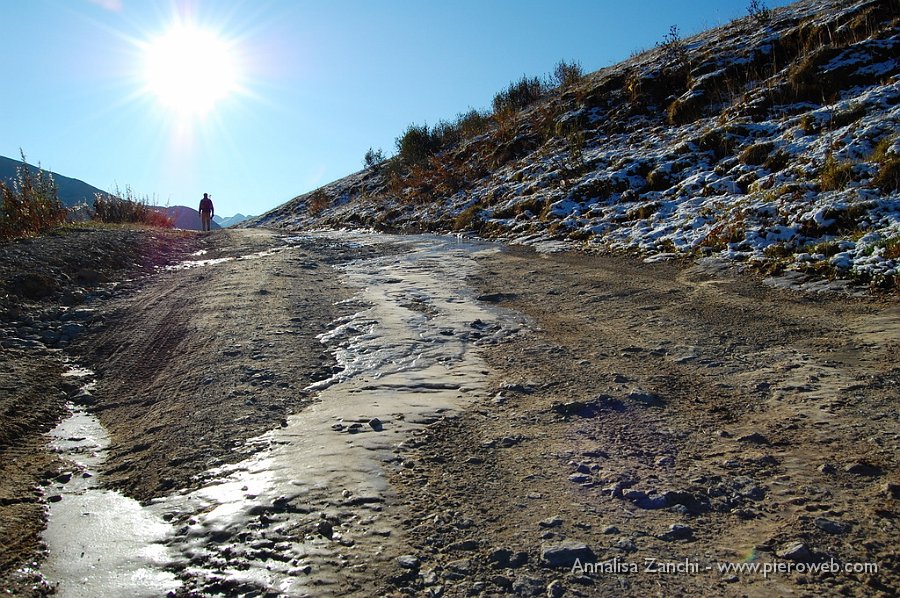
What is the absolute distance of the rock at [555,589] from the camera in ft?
5.52

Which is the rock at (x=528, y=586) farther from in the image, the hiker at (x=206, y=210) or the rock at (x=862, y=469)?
the hiker at (x=206, y=210)

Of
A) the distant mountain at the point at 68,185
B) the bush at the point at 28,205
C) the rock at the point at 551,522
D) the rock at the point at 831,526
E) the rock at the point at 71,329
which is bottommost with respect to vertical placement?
the rock at the point at 831,526

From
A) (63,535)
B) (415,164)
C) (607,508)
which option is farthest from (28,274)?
(415,164)

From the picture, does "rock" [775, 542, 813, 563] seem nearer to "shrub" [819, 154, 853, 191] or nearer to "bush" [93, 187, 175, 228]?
"shrub" [819, 154, 853, 191]

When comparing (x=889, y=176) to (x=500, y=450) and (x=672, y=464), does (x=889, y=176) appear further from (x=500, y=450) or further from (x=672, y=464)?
(x=500, y=450)

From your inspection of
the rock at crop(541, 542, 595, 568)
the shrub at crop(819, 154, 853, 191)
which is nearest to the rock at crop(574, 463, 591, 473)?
the rock at crop(541, 542, 595, 568)

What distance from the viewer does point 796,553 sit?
179cm

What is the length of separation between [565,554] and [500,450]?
31.1 inches

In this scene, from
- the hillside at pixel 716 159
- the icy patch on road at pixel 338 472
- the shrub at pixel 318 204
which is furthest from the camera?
the shrub at pixel 318 204

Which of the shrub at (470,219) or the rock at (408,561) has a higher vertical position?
the shrub at (470,219)

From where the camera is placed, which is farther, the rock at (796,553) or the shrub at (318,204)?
the shrub at (318,204)

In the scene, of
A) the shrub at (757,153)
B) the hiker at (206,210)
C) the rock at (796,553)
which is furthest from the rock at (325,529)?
the hiker at (206,210)

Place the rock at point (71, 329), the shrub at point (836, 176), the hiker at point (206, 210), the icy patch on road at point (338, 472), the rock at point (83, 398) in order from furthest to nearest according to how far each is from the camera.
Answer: the hiker at point (206, 210) < the shrub at point (836, 176) < the rock at point (71, 329) < the rock at point (83, 398) < the icy patch on road at point (338, 472)

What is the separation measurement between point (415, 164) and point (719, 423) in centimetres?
2101
